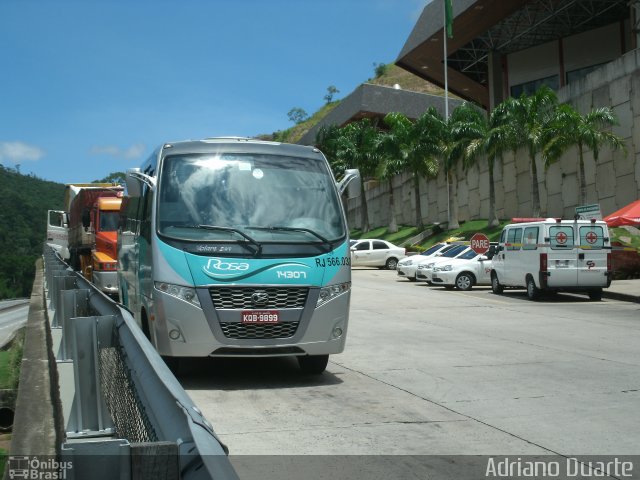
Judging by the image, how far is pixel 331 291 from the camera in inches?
Answer: 365

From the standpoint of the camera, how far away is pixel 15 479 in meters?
4.17

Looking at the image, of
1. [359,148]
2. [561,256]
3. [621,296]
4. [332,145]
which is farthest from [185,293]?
[332,145]

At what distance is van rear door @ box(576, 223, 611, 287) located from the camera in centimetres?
2278

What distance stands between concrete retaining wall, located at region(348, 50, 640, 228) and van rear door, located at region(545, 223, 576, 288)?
13556mm

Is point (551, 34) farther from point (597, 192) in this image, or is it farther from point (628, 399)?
point (628, 399)

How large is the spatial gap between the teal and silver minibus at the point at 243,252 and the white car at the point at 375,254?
32179 millimetres

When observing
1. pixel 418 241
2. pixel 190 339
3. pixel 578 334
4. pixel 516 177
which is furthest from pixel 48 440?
pixel 418 241

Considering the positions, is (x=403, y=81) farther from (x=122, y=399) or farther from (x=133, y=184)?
(x=122, y=399)

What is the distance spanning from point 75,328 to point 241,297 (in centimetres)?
392

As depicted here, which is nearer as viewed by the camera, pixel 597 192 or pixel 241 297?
pixel 241 297

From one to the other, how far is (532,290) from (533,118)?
16351 mm

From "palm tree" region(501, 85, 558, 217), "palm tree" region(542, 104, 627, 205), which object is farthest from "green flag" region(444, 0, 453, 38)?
"palm tree" region(542, 104, 627, 205)

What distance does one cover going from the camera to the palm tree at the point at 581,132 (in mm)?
34750

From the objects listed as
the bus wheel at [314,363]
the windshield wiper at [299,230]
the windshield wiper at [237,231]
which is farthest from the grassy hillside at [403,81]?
the windshield wiper at [237,231]
